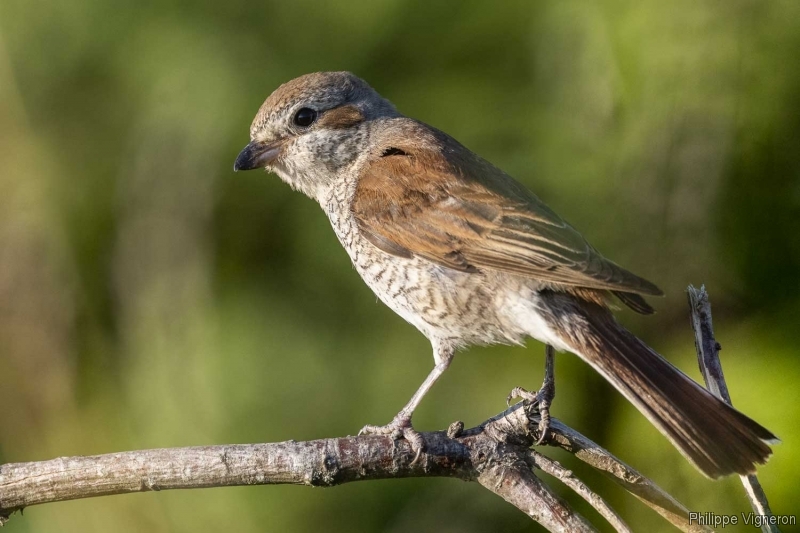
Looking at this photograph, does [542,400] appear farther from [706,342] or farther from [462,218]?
[462,218]

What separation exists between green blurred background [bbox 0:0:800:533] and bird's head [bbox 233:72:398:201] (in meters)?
0.11

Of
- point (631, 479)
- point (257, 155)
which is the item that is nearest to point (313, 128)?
point (257, 155)

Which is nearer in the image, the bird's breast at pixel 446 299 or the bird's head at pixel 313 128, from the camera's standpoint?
the bird's breast at pixel 446 299

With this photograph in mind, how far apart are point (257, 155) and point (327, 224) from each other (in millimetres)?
370

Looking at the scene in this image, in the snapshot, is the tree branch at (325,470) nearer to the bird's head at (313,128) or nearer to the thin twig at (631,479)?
the thin twig at (631,479)

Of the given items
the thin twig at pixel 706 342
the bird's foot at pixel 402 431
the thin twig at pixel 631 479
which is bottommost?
the thin twig at pixel 631 479

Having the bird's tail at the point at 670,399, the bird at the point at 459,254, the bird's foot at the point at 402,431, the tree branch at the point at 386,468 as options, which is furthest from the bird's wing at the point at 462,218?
the bird's foot at the point at 402,431

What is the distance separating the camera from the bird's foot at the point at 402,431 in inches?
93.7

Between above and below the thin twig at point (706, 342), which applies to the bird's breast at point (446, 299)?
above

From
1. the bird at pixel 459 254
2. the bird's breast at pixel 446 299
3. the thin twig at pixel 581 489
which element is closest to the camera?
the thin twig at pixel 581 489

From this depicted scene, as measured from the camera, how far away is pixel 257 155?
10.7 feet

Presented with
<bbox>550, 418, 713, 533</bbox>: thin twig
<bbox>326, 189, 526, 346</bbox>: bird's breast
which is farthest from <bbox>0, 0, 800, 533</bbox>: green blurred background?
<bbox>550, 418, 713, 533</bbox>: thin twig

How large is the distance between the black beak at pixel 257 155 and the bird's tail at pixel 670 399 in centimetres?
121

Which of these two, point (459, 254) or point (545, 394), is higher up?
point (459, 254)
